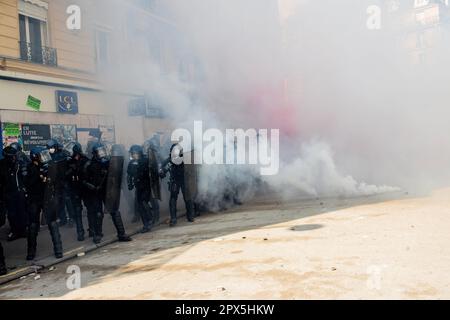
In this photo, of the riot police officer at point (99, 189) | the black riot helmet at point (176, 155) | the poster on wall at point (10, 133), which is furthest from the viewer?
the poster on wall at point (10, 133)

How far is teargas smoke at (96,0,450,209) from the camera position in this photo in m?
10.1

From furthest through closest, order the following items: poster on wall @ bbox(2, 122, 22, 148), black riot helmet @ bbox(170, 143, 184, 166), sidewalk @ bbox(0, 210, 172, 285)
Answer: poster on wall @ bbox(2, 122, 22, 148)
black riot helmet @ bbox(170, 143, 184, 166)
sidewalk @ bbox(0, 210, 172, 285)

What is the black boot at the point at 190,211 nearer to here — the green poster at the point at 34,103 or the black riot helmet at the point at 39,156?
the black riot helmet at the point at 39,156

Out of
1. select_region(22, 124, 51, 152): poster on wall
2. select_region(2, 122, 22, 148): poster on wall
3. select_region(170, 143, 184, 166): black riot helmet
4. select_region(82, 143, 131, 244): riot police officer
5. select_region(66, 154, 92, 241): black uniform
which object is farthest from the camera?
select_region(22, 124, 51, 152): poster on wall

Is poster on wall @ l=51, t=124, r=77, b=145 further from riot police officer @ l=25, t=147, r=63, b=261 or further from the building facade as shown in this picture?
riot police officer @ l=25, t=147, r=63, b=261

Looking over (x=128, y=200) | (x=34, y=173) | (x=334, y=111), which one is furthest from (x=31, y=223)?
(x=334, y=111)

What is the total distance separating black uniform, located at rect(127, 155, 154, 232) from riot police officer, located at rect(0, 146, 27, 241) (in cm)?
180

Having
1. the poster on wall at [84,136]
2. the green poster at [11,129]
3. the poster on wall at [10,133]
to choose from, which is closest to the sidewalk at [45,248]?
the poster on wall at [10,133]

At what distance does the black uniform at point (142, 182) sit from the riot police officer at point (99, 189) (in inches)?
17.9

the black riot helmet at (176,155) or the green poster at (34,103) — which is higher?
the green poster at (34,103)

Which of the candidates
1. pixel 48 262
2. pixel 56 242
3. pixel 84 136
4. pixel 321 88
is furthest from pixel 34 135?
pixel 321 88

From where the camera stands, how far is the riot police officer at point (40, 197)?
216 inches

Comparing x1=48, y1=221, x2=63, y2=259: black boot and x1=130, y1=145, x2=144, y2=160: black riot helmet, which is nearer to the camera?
x1=48, y1=221, x2=63, y2=259: black boot

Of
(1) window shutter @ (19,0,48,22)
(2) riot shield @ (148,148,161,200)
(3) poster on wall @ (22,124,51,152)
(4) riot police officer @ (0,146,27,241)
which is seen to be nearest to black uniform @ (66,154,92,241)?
(4) riot police officer @ (0,146,27,241)
